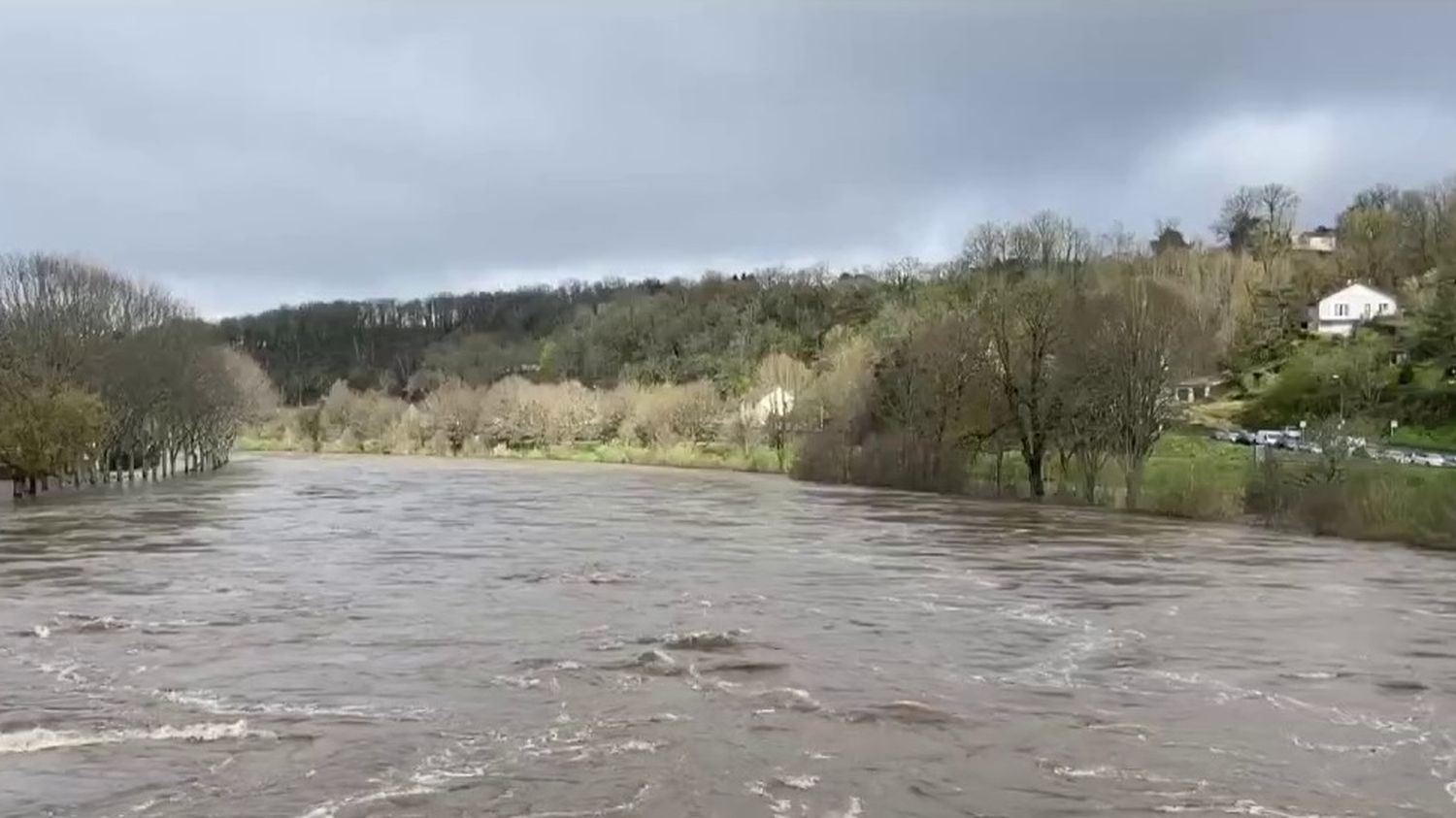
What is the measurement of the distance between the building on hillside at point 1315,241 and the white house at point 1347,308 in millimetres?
18619

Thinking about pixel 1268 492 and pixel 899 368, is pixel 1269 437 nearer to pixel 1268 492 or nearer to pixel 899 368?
pixel 899 368

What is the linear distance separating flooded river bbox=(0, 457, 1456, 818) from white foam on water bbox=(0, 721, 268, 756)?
48 millimetres

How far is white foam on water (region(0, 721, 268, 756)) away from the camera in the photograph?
37.1 feet

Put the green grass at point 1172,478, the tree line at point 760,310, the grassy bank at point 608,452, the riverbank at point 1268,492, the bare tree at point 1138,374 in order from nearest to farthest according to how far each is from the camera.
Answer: the riverbank at point 1268,492 < the green grass at point 1172,478 < the bare tree at point 1138,374 < the grassy bank at point 608,452 < the tree line at point 760,310

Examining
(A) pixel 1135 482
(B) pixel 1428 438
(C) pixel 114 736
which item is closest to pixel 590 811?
(C) pixel 114 736

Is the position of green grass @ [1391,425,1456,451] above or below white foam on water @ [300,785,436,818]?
above

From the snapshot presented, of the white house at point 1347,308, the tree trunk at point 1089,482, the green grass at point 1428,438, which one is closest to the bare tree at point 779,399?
the tree trunk at point 1089,482

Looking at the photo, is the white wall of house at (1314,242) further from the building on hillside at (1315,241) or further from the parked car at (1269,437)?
the parked car at (1269,437)

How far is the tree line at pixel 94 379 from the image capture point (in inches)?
1882

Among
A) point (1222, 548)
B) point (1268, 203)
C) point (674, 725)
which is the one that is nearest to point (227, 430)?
point (1222, 548)

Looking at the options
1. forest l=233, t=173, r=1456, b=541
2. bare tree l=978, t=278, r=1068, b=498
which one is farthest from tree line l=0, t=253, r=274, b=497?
bare tree l=978, t=278, r=1068, b=498

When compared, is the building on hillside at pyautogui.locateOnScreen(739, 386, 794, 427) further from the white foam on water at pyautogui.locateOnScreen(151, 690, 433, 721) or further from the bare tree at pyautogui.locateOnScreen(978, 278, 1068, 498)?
the white foam on water at pyautogui.locateOnScreen(151, 690, 433, 721)

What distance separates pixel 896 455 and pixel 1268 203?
83050 mm

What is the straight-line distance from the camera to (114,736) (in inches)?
457
